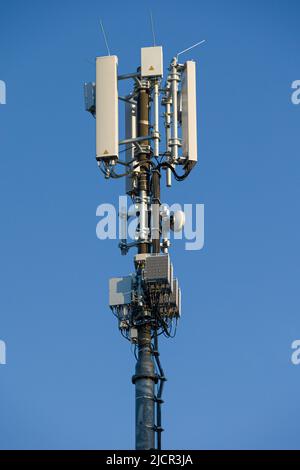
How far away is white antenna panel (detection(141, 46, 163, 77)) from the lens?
13725cm

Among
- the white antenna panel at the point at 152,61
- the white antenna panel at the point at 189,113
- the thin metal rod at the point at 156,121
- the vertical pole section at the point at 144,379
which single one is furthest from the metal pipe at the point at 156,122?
the white antenna panel at the point at 189,113

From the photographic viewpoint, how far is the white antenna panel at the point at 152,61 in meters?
137

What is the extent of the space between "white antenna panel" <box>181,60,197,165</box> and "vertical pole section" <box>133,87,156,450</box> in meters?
1.84

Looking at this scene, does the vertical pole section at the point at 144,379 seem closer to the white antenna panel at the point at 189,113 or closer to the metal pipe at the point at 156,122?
the metal pipe at the point at 156,122

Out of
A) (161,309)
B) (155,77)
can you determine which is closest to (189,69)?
(155,77)

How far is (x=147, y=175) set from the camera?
137125 millimetres

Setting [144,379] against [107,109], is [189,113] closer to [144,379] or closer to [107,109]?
[107,109]

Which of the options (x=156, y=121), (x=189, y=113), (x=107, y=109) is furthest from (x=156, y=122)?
(x=107, y=109)

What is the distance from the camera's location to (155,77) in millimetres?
137750

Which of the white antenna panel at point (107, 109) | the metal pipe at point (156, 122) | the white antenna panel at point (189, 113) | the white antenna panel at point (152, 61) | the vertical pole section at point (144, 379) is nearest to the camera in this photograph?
the vertical pole section at point (144, 379)

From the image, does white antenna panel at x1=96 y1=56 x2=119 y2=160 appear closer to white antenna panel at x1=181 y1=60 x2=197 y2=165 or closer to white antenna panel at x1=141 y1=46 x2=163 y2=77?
white antenna panel at x1=141 y1=46 x2=163 y2=77

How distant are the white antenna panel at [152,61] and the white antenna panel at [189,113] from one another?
130 cm

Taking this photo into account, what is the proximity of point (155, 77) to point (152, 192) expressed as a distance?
5415 mm
